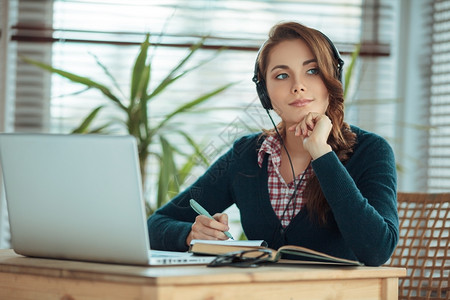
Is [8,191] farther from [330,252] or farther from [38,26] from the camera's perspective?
[38,26]

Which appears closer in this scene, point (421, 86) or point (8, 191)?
point (8, 191)

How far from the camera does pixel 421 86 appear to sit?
10.3ft

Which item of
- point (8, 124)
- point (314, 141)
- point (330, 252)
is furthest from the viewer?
point (8, 124)

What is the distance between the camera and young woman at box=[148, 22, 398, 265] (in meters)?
1.49

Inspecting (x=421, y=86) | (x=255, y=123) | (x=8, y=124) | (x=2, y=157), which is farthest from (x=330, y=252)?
(x=8, y=124)

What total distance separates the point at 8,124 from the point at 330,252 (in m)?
1.88

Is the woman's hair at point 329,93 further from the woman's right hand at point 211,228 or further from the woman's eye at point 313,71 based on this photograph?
the woman's right hand at point 211,228

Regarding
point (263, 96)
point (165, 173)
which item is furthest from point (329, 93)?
point (165, 173)

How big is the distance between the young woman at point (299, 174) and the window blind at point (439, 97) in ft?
4.20

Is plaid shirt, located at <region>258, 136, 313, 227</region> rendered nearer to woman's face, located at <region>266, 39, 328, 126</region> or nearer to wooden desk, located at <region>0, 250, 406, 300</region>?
woman's face, located at <region>266, 39, 328, 126</region>

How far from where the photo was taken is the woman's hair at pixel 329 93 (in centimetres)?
167

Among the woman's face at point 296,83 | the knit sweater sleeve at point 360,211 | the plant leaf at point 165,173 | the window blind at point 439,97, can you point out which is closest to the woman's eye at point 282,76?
the woman's face at point 296,83

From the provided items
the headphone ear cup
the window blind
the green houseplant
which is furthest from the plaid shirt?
the window blind

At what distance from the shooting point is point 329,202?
147 centimetres
